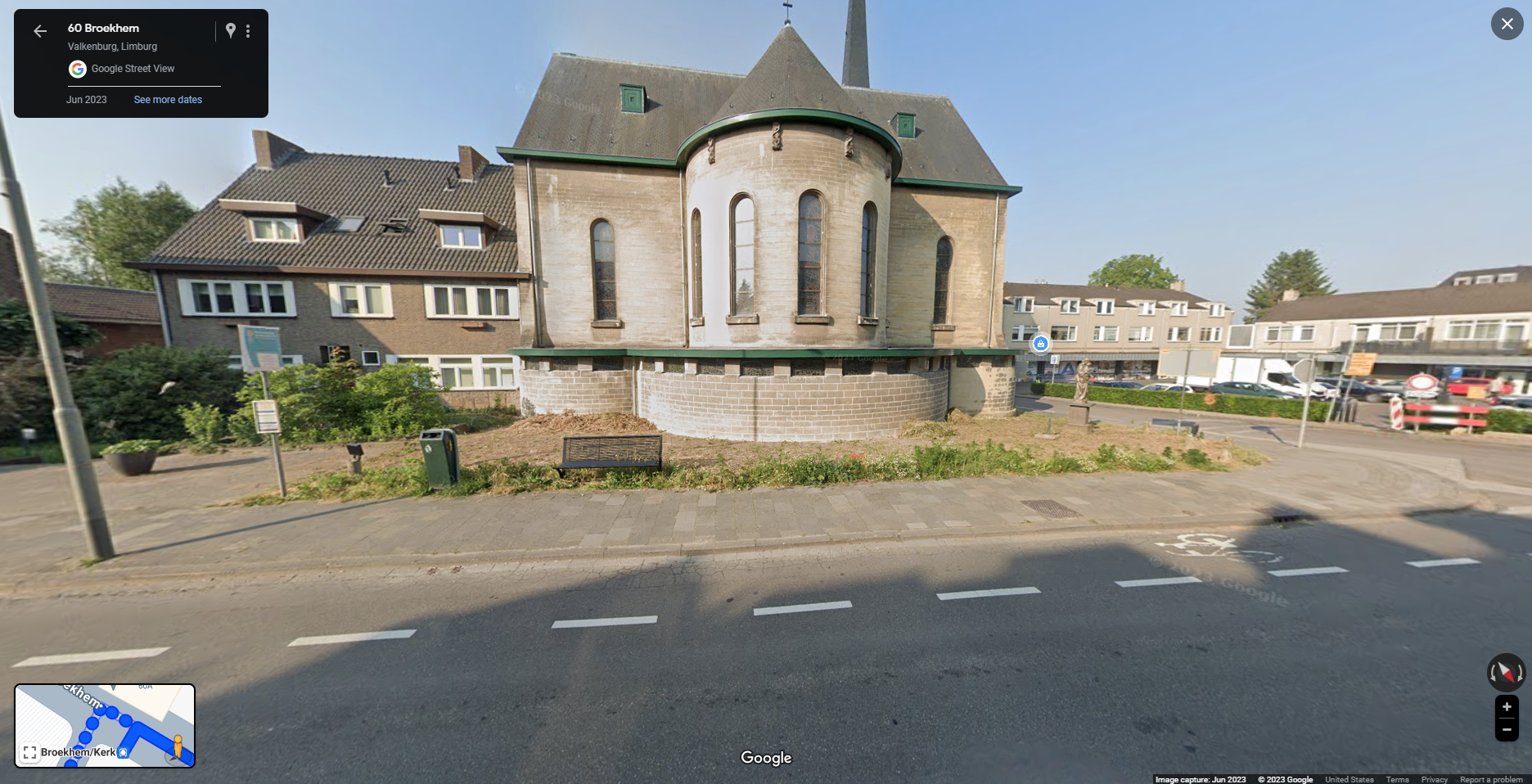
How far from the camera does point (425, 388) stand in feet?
43.1

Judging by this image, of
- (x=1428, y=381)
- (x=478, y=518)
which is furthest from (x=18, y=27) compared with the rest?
(x=1428, y=381)

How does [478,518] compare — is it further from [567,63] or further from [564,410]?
[567,63]

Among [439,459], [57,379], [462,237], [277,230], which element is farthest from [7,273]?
[439,459]

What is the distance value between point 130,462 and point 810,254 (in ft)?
49.2

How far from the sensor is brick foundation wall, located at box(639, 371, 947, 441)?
11.7m

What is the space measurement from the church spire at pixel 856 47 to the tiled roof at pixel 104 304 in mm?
31834

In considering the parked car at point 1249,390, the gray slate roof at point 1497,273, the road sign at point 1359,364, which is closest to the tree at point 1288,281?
the gray slate roof at point 1497,273

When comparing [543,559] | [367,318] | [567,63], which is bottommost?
[543,559]

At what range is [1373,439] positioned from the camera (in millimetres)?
13969

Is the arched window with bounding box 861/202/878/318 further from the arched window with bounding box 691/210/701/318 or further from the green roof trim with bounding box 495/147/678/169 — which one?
the green roof trim with bounding box 495/147/678/169

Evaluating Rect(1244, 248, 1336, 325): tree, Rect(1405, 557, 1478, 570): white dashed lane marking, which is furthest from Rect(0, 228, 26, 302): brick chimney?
Rect(1244, 248, 1336, 325): tree

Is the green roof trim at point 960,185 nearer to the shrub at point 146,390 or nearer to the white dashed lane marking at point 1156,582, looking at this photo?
the white dashed lane marking at point 1156,582

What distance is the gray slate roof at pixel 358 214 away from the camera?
16.6 m

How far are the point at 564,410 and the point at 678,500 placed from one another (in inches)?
346
